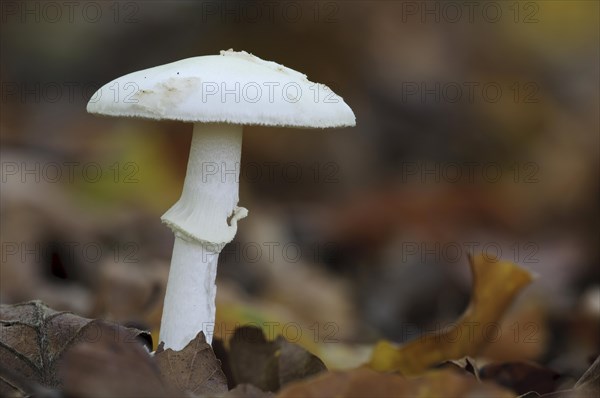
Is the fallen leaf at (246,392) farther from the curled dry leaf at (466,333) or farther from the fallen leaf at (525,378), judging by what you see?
the curled dry leaf at (466,333)

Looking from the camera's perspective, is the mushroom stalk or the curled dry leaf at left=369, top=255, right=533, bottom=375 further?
the curled dry leaf at left=369, top=255, right=533, bottom=375

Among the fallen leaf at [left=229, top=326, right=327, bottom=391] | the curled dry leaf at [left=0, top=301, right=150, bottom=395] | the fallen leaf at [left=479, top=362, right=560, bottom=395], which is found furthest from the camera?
the fallen leaf at [left=479, top=362, right=560, bottom=395]

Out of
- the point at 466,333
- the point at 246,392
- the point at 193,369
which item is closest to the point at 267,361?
the point at 193,369

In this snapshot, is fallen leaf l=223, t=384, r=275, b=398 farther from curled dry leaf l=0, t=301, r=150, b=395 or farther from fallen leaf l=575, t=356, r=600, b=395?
fallen leaf l=575, t=356, r=600, b=395

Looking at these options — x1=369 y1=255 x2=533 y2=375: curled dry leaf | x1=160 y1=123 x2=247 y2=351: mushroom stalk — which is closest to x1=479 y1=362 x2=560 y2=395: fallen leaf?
x1=369 y1=255 x2=533 y2=375: curled dry leaf

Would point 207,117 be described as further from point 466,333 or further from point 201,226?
point 466,333
